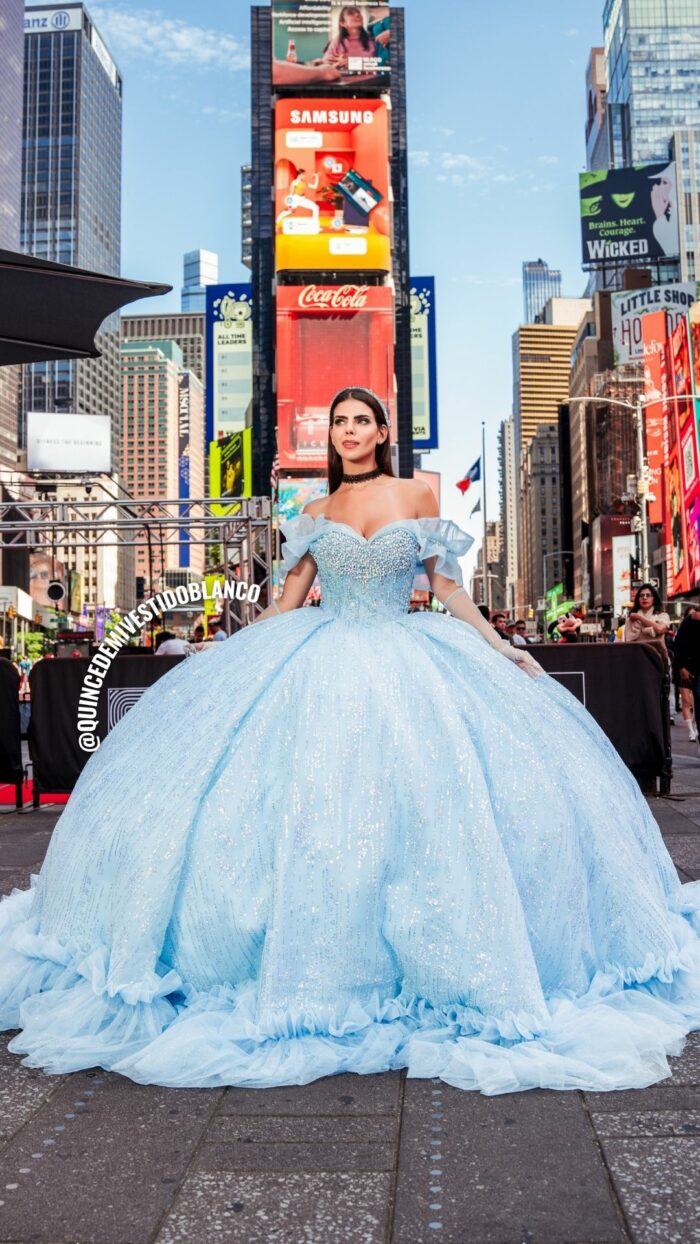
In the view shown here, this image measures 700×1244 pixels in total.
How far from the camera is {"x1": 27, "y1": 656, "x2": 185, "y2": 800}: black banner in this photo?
10.4 metres

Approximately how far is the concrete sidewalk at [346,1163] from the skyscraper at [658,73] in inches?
6235

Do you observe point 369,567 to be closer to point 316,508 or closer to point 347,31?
point 316,508

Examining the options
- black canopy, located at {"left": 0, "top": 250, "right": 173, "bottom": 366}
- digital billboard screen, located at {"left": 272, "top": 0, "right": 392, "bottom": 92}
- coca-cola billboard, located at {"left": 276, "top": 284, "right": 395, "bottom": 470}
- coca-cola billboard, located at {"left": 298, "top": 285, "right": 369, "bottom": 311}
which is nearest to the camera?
black canopy, located at {"left": 0, "top": 250, "right": 173, "bottom": 366}

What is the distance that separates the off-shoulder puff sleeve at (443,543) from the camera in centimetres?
414

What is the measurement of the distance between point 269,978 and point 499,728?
42.5 inches

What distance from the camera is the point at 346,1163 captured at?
8.19ft

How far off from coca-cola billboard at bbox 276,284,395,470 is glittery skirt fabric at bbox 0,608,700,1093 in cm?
5820

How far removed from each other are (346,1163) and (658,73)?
545 feet

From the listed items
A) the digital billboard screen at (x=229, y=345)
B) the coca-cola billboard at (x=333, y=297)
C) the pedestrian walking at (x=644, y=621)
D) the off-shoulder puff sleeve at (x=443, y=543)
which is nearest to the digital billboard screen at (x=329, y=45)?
the coca-cola billboard at (x=333, y=297)

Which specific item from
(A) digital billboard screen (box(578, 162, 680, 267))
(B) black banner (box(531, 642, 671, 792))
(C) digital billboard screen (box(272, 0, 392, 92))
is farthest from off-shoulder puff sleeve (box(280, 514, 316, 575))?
(A) digital billboard screen (box(578, 162, 680, 267))

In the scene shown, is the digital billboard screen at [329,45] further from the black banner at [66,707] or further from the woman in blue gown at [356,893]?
the woman in blue gown at [356,893]

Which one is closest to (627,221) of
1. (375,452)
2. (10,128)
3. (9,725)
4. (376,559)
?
(10,128)

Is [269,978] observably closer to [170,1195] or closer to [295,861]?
[295,861]

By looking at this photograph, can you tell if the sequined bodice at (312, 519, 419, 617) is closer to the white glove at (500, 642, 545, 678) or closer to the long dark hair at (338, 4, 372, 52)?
the white glove at (500, 642, 545, 678)
